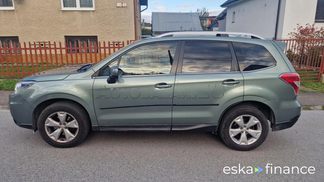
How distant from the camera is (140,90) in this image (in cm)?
324

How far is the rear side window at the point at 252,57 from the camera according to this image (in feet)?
11.0

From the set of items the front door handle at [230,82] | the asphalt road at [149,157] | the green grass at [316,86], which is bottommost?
the asphalt road at [149,157]

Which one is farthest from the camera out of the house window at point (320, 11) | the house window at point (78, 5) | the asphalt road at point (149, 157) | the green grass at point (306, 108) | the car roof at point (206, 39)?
the house window at point (320, 11)

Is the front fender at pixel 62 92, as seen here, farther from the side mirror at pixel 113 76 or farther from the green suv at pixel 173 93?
the side mirror at pixel 113 76

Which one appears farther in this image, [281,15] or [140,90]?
[281,15]

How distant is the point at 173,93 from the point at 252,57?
1.34 m

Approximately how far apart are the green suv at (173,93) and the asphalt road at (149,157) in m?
0.27

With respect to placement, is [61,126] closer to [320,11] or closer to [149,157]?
[149,157]

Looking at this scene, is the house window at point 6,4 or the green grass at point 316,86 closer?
the green grass at point 316,86

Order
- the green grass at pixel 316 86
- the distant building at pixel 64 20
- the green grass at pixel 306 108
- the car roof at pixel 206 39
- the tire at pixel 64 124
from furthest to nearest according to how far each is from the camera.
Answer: the distant building at pixel 64 20 < the green grass at pixel 316 86 < the green grass at pixel 306 108 < the car roof at pixel 206 39 < the tire at pixel 64 124

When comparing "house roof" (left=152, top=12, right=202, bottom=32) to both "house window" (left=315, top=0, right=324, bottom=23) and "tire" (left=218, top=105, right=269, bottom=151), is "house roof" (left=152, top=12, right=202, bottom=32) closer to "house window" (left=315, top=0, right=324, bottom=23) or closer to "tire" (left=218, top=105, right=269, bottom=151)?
"house window" (left=315, top=0, right=324, bottom=23)

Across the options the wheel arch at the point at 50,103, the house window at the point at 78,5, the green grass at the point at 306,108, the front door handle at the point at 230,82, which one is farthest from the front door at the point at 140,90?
the house window at the point at 78,5

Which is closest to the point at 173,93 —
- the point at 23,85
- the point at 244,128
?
the point at 244,128

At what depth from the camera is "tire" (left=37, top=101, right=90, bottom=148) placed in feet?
10.8
